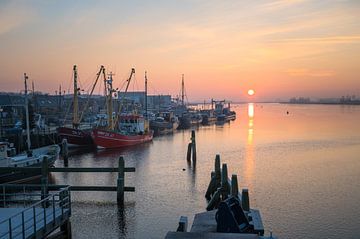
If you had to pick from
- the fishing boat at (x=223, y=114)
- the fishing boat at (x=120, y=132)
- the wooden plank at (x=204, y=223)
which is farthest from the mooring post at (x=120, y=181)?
the fishing boat at (x=223, y=114)

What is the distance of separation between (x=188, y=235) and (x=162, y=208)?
581 inches

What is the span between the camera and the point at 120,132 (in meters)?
62.0

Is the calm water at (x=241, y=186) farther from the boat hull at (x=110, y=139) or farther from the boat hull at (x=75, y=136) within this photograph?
the boat hull at (x=75, y=136)

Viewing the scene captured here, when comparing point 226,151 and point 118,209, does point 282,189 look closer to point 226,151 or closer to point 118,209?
point 118,209

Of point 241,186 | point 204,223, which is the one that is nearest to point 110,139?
point 241,186

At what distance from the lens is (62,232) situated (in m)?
14.6

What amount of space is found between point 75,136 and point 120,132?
23.5 ft

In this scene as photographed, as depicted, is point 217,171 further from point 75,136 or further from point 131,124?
point 131,124

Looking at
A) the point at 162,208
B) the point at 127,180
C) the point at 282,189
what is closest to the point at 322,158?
the point at 282,189

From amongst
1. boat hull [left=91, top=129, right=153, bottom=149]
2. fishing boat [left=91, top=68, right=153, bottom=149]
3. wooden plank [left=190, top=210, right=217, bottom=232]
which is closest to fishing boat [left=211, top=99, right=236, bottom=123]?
fishing boat [left=91, top=68, right=153, bottom=149]

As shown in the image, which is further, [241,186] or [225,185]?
[241,186]

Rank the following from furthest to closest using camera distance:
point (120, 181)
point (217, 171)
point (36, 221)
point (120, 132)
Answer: point (120, 132) → point (217, 171) → point (120, 181) → point (36, 221)

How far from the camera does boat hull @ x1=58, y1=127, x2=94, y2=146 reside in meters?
57.1

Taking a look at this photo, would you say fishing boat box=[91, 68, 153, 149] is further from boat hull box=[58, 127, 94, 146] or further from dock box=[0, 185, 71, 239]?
dock box=[0, 185, 71, 239]
